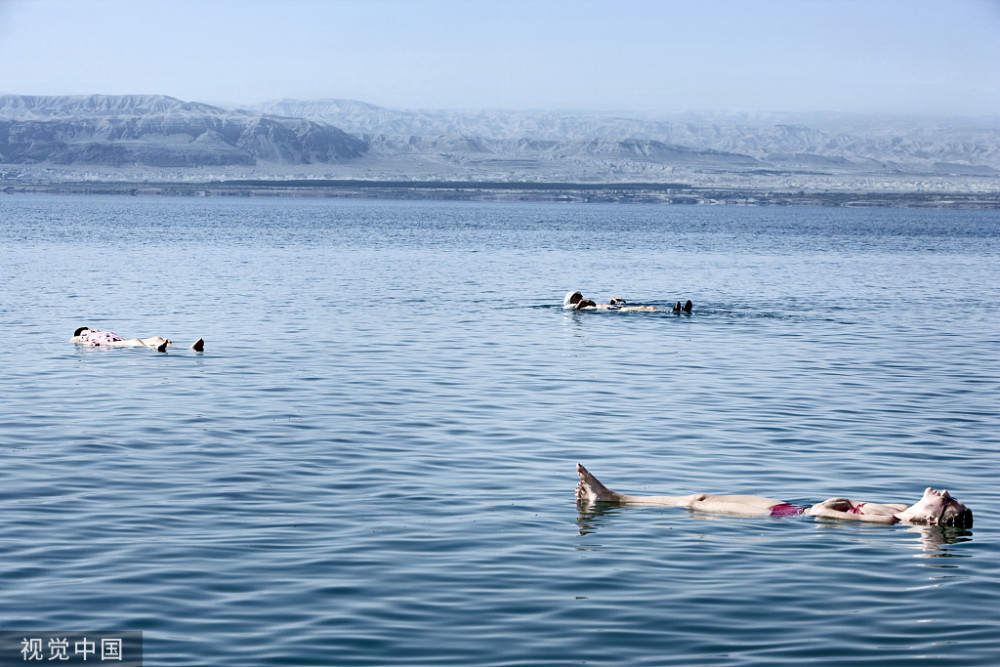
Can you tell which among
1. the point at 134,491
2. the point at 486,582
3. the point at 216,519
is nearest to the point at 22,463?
the point at 134,491

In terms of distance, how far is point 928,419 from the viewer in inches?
977

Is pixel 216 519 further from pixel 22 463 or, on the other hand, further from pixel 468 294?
pixel 468 294

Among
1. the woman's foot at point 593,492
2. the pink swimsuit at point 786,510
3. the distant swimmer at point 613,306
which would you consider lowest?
the distant swimmer at point 613,306

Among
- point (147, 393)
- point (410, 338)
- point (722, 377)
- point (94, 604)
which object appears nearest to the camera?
point (94, 604)

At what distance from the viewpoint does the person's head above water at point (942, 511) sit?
15969 mm

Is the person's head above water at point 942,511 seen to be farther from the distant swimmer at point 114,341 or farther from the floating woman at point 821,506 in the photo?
the distant swimmer at point 114,341

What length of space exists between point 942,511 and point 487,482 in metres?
6.64

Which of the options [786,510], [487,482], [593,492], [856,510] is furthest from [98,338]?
[856,510]

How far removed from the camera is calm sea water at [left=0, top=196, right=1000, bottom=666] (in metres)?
12.0

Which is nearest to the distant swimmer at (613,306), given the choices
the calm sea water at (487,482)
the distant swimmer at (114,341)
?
the calm sea water at (487,482)

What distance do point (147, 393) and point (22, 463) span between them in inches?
Result: 292

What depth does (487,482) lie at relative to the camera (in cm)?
1834

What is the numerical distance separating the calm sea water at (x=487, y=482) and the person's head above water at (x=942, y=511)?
207 millimetres

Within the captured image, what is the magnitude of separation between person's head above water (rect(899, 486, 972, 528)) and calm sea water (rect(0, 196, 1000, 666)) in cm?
21
